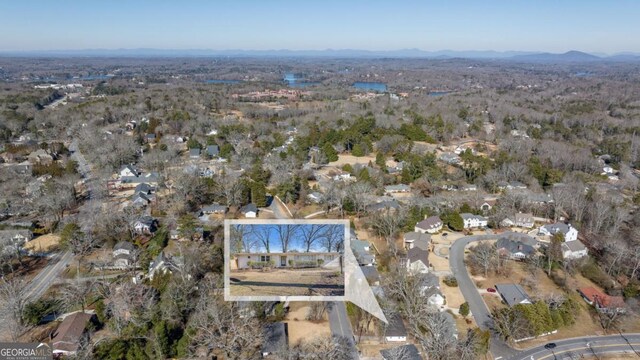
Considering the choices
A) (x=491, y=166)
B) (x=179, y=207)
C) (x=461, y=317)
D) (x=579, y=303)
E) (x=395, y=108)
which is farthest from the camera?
(x=395, y=108)

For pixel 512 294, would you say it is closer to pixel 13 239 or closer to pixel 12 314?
pixel 12 314

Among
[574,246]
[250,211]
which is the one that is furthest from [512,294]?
[250,211]

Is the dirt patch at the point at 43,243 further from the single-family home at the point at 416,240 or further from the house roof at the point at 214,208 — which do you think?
the single-family home at the point at 416,240

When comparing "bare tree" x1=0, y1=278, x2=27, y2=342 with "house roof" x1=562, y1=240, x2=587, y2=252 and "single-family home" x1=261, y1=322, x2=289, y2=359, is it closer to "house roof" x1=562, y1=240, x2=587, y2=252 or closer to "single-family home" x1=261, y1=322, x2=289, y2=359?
"single-family home" x1=261, y1=322, x2=289, y2=359

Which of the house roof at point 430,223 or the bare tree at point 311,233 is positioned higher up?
the bare tree at point 311,233

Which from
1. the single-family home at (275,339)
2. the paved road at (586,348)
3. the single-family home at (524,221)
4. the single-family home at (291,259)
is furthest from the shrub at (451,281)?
the single-family home at (291,259)

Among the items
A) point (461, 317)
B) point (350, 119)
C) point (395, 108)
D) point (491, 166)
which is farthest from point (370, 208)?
point (395, 108)

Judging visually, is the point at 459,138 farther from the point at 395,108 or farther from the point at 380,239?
the point at 380,239
